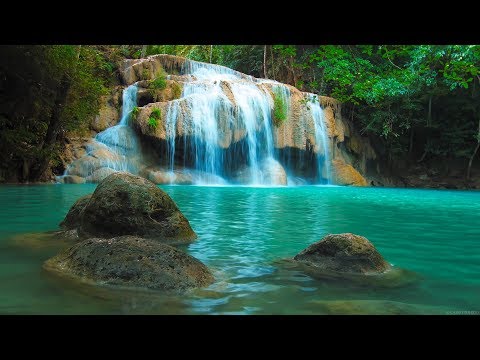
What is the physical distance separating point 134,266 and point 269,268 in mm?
1612

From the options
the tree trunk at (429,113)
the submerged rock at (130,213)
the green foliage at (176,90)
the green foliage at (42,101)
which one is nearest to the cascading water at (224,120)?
the green foliage at (176,90)

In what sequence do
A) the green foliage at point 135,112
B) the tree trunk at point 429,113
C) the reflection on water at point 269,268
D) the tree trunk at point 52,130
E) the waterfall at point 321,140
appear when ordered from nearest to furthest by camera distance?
the reflection on water at point 269,268 < the tree trunk at point 52,130 < the green foliage at point 135,112 < the waterfall at point 321,140 < the tree trunk at point 429,113

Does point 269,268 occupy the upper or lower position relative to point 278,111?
lower

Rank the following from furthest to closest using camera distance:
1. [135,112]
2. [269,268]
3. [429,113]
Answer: [429,113]
[135,112]
[269,268]

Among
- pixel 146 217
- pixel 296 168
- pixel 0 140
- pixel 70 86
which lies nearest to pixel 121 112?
pixel 70 86

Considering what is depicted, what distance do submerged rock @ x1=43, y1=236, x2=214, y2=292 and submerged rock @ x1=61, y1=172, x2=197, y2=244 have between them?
1.59 meters

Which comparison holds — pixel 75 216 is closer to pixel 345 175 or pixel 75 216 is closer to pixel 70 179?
pixel 70 179

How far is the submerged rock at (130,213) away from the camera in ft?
20.4

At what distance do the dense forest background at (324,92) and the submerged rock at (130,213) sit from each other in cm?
268

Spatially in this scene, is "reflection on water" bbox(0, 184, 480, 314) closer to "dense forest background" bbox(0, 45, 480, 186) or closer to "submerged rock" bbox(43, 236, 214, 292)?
"submerged rock" bbox(43, 236, 214, 292)

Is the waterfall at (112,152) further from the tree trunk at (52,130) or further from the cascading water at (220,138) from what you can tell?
the tree trunk at (52,130)

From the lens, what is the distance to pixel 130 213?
247 inches

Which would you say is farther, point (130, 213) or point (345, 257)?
point (130, 213)

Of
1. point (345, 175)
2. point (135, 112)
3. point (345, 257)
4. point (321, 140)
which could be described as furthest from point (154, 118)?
point (345, 257)
